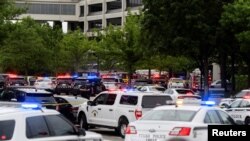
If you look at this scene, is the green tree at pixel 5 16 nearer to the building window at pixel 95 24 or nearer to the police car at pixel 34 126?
the police car at pixel 34 126

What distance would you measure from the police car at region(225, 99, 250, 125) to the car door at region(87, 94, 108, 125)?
19.7ft

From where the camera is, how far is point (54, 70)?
76000 mm

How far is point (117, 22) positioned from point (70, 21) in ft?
47.8

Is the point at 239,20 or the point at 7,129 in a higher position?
the point at 239,20

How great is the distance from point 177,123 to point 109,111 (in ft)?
26.7

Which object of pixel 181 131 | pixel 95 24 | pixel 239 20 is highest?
pixel 95 24

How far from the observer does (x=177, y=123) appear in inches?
522

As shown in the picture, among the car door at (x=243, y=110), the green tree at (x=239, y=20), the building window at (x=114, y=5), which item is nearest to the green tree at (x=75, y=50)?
the building window at (x=114, y=5)

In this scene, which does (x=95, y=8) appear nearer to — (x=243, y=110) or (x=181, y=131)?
(x=243, y=110)

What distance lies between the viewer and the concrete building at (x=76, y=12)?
112125mm

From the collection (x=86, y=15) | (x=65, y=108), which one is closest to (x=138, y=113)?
(x=65, y=108)

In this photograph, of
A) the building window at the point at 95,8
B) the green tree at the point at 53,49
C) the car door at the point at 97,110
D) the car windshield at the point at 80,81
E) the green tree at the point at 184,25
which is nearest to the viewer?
the car door at the point at 97,110

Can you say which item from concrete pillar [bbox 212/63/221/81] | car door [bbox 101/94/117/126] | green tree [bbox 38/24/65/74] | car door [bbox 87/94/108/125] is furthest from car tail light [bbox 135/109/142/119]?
concrete pillar [bbox 212/63/221/81]

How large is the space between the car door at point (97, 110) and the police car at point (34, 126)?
10.5 metres
